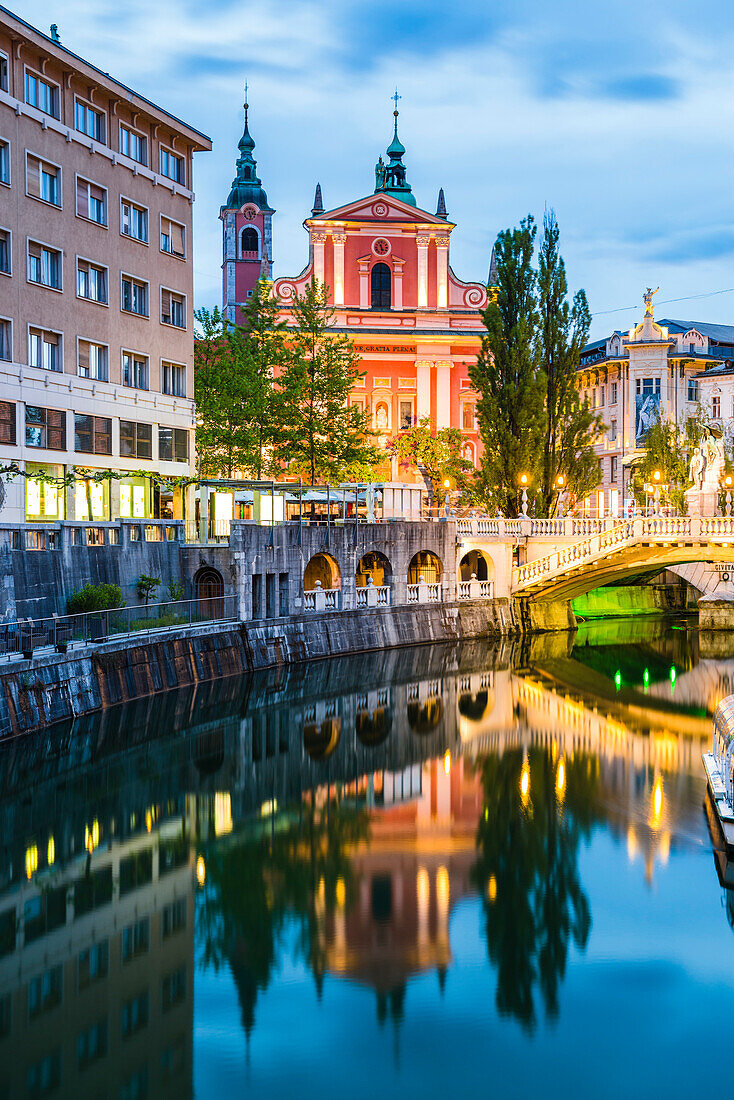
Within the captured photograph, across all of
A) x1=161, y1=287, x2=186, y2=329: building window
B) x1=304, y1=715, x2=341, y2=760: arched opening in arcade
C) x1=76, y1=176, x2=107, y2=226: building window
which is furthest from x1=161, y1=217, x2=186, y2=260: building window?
x1=304, y1=715, x2=341, y2=760: arched opening in arcade

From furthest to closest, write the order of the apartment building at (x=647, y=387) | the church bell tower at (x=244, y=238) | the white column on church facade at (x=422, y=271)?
the church bell tower at (x=244, y=238) < the apartment building at (x=647, y=387) < the white column on church facade at (x=422, y=271)

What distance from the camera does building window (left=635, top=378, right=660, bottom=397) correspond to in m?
91.6

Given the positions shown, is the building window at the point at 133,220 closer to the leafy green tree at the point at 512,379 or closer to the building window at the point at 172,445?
the building window at the point at 172,445

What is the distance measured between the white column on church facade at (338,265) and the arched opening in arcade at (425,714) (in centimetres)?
4564

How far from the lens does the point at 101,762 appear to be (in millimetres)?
28406

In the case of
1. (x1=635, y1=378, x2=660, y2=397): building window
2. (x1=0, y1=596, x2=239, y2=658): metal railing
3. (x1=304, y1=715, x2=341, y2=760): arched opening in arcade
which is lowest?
(x1=304, y1=715, x2=341, y2=760): arched opening in arcade

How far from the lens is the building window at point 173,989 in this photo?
16.6m

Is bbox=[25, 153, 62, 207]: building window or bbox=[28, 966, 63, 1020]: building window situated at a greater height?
bbox=[25, 153, 62, 207]: building window

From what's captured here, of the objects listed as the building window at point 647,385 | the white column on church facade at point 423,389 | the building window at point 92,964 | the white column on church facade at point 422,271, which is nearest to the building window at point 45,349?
the building window at point 92,964

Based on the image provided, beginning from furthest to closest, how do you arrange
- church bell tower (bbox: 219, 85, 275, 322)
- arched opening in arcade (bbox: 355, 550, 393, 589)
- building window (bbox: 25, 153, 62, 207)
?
church bell tower (bbox: 219, 85, 275, 322)
arched opening in arcade (bbox: 355, 550, 393, 589)
building window (bbox: 25, 153, 62, 207)

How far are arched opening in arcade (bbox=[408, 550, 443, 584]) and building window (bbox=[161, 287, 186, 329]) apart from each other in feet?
50.5

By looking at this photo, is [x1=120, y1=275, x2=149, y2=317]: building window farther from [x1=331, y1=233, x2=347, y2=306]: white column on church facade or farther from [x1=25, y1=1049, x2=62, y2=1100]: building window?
[x1=25, y1=1049, x2=62, y2=1100]: building window

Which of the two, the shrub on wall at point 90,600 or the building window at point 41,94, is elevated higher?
the building window at point 41,94

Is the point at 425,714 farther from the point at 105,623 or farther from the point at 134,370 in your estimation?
the point at 134,370
